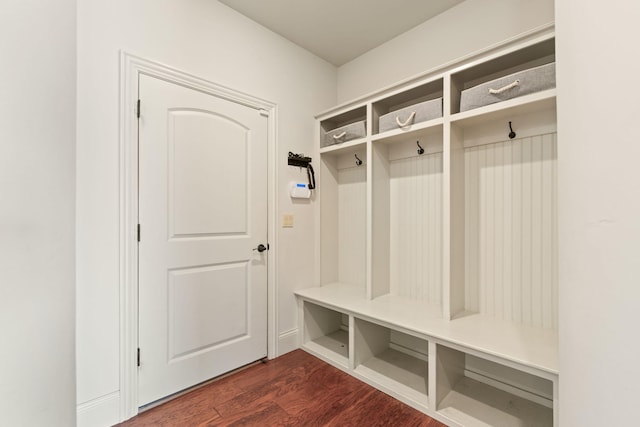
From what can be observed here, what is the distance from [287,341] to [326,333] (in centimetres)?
46

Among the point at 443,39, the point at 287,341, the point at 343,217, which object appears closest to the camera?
the point at 443,39

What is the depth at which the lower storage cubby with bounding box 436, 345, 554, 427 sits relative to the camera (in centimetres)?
157

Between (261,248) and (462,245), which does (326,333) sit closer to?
(261,248)

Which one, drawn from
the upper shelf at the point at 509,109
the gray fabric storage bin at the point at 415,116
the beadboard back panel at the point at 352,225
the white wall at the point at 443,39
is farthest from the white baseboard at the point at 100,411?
the white wall at the point at 443,39

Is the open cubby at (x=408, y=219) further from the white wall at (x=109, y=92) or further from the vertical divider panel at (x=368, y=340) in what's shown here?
the white wall at (x=109, y=92)

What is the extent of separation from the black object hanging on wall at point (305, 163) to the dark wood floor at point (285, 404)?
63.2 inches

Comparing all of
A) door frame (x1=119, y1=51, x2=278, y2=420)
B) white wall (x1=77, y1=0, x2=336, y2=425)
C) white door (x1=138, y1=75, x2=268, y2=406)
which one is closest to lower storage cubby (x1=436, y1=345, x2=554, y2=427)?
white door (x1=138, y1=75, x2=268, y2=406)

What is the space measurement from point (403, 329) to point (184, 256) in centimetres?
154

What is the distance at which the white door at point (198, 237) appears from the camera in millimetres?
1740

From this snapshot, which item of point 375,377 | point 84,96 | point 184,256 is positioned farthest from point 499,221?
point 84,96

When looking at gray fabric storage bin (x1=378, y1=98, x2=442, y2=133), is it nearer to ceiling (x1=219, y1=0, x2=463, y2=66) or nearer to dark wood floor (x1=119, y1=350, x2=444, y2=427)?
ceiling (x1=219, y1=0, x2=463, y2=66)

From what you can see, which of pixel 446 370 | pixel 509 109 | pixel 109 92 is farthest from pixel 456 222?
pixel 109 92
